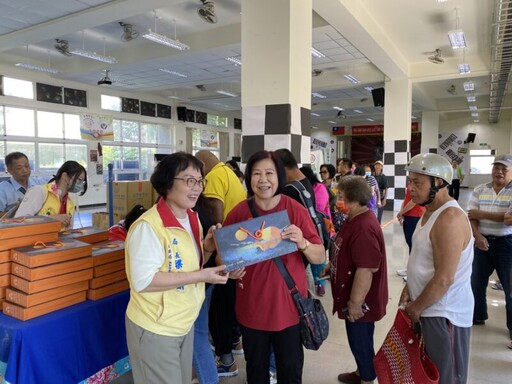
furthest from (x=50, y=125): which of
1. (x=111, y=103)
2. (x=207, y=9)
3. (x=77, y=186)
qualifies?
(x=77, y=186)

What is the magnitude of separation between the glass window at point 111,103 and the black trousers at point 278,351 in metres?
11.7

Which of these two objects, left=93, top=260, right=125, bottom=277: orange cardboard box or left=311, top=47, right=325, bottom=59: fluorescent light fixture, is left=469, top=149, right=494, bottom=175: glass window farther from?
left=93, top=260, right=125, bottom=277: orange cardboard box

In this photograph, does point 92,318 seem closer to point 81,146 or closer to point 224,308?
point 224,308

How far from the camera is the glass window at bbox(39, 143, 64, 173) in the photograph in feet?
34.7

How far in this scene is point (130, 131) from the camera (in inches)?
511

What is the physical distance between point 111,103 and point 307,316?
39.5 ft

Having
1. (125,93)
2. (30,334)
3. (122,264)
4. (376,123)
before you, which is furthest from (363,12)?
(376,123)

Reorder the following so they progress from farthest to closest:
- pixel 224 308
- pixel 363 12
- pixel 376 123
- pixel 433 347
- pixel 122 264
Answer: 1. pixel 376 123
2. pixel 363 12
3. pixel 224 308
4. pixel 122 264
5. pixel 433 347

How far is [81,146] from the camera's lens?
1146 centimetres

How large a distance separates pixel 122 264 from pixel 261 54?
2374mm

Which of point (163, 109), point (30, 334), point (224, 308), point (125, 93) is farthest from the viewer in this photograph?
point (163, 109)

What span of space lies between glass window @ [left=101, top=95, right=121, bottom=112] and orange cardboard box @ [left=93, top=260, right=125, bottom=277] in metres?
11.1

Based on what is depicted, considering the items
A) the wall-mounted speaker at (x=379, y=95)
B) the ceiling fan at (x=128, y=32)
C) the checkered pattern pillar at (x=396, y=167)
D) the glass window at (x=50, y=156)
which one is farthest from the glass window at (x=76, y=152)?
the checkered pattern pillar at (x=396, y=167)

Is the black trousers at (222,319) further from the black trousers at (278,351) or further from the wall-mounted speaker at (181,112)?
the wall-mounted speaker at (181,112)
